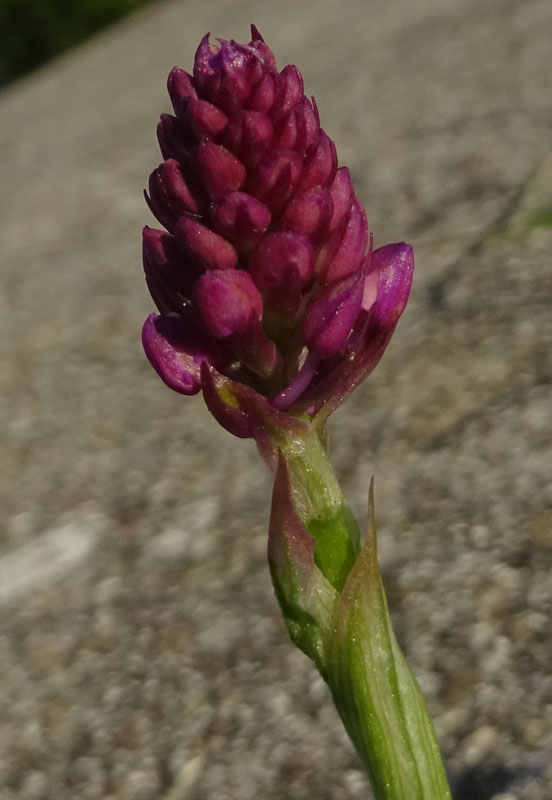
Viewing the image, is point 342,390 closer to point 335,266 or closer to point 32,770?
point 335,266

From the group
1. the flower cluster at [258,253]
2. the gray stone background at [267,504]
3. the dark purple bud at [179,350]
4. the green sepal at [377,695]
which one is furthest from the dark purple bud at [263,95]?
the gray stone background at [267,504]

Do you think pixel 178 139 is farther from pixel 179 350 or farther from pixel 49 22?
pixel 49 22

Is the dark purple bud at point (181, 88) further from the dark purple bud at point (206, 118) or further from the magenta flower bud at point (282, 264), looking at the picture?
the magenta flower bud at point (282, 264)

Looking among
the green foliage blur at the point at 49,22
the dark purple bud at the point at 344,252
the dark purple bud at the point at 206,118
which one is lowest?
the dark purple bud at the point at 344,252

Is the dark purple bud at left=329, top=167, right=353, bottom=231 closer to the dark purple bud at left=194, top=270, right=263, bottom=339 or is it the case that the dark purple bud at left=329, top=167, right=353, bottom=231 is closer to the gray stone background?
the dark purple bud at left=194, top=270, right=263, bottom=339

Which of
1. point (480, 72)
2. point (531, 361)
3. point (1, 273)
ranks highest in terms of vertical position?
point (480, 72)

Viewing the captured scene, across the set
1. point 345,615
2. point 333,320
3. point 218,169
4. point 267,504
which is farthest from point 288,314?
point 267,504

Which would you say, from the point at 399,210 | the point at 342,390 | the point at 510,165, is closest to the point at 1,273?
the point at 399,210
